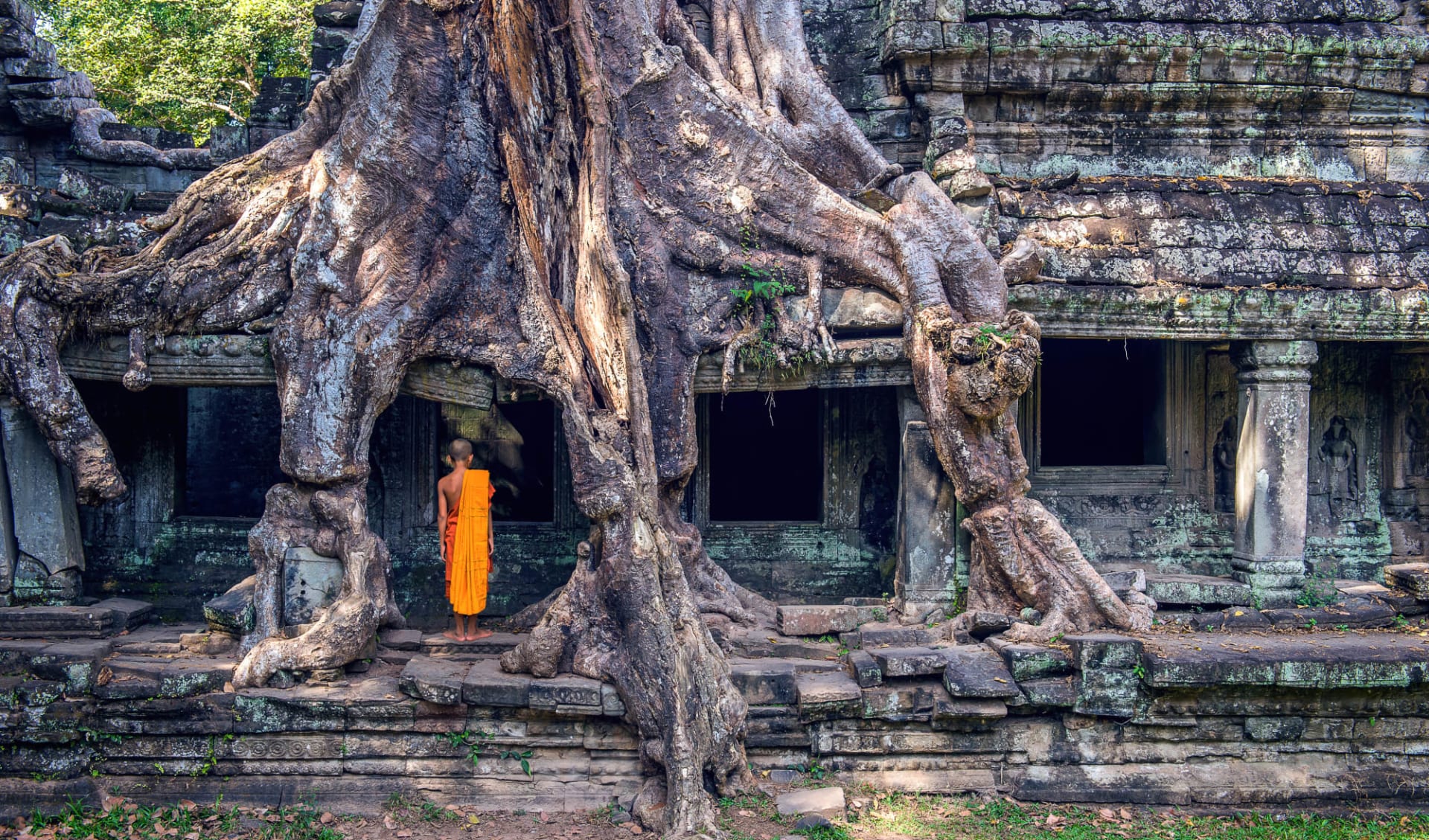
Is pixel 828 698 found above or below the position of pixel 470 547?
below

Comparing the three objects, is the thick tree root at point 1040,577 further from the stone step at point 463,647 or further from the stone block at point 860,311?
the stone step at point 463,647

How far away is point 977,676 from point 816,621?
111cm

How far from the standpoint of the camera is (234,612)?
20.7 ft

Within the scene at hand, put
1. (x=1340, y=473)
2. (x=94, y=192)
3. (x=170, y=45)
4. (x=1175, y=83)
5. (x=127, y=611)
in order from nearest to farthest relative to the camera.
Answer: (x=127, y=611), (x=94, y=192), (x=1175, y=83), (x=1340, y=473), (x=170, y=45)

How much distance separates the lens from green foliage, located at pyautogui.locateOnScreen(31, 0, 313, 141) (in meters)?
15.8

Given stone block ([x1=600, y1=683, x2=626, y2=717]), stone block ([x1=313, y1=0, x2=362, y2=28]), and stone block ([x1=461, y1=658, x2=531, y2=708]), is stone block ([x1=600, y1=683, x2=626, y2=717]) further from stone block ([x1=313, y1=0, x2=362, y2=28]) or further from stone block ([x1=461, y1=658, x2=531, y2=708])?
stone block ([x1=313, y1=0, x2=362, y2=28])

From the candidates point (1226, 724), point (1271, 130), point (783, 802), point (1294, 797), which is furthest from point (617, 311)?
point (1271, 130)

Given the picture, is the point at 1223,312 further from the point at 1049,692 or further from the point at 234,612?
the point at 234,612

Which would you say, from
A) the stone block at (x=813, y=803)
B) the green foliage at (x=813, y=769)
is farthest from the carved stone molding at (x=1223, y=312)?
the stone block at (x=813, y=803)

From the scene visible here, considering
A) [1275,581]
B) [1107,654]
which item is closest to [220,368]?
[1107,654]

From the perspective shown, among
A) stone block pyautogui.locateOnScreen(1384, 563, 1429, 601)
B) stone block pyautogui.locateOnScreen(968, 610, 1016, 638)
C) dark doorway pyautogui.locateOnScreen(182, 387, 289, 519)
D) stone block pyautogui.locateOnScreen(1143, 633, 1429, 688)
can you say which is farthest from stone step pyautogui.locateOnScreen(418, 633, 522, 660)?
stone block pyautogui.locateOnScreen(1384, 563, 1429, 601)

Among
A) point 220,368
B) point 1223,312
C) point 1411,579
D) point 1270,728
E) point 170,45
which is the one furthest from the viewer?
point 170,45

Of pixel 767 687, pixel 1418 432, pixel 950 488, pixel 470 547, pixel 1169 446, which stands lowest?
pixel 767 687

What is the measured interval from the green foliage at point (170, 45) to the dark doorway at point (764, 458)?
10365mm
